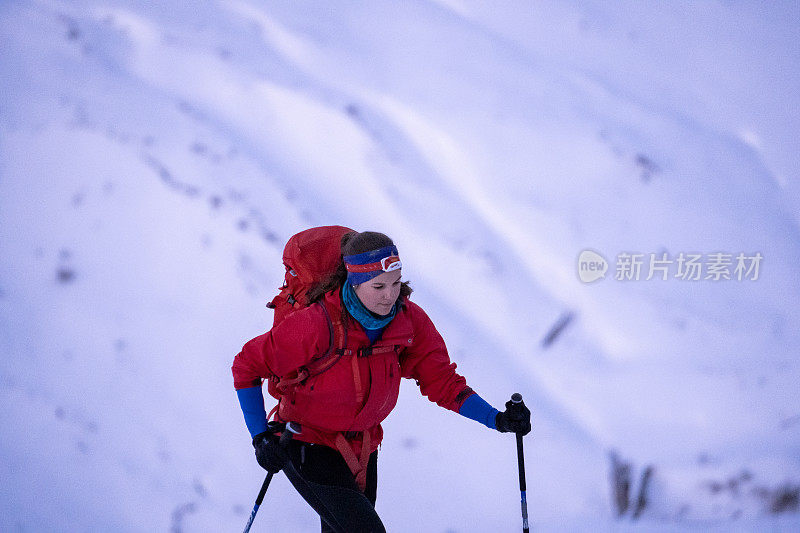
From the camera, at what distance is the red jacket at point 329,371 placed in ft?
5.78

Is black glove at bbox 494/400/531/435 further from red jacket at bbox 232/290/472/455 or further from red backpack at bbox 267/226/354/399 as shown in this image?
red backpack at bbox 267/226/354/399

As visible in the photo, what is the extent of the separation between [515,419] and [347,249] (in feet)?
2.23

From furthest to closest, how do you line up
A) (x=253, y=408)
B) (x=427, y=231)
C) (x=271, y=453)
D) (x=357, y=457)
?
1. (x=427, y=231)
2. (x=357, y=457)
3. (x=253, y=408)
4. (x=271, y=453)

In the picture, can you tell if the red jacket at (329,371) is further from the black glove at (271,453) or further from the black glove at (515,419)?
the black glove at (515,419)

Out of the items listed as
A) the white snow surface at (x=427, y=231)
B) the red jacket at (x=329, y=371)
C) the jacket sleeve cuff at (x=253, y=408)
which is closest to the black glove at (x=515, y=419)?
the red jacket at (x=329, y=371)

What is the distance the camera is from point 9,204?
10.8 ft

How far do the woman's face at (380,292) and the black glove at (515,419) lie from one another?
46 centimetres

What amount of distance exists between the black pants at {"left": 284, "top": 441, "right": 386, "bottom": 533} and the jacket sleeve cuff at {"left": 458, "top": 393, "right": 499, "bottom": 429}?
39 cm

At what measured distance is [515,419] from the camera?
1.86m

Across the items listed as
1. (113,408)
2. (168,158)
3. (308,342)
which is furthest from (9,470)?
(308,342)

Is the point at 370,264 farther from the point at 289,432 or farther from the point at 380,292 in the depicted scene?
the point at 289,432

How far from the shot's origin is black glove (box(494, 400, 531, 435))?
1.86 metres

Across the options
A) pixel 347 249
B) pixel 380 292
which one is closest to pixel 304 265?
pixel 347 249

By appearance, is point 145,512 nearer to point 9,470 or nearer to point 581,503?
point 9,470
